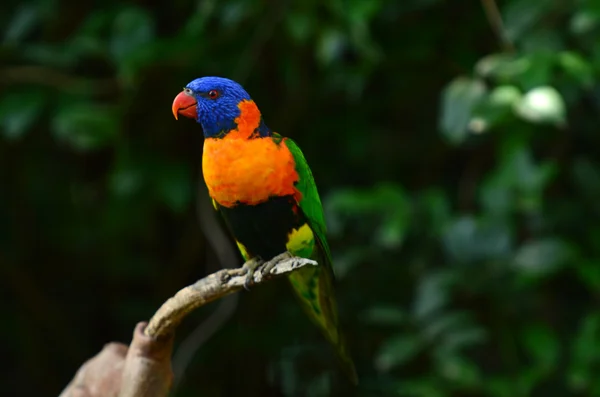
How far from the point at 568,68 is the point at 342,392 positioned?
1.80 meters

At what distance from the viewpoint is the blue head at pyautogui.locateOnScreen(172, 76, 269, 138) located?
44.5 inches

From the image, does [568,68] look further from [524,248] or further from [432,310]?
[432,310]

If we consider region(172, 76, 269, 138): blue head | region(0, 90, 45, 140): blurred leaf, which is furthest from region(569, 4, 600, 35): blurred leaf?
region(0, 90, 45, 140): blurred leaf

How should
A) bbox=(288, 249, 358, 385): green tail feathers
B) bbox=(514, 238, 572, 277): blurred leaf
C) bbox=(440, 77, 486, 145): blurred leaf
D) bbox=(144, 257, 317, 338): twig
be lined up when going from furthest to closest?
bbox=(514, 238, 572, 277): blurred leaf < bbox=(440, 77, 486, 145): blurred leaf < bbox=(288, 249, 358, 385): green tail feathers < bbox=(144, 257, 317, 338): twig

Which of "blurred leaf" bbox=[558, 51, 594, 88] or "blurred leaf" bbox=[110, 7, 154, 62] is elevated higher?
"blurred leaf" bbox=[110, 7, 154, 62]

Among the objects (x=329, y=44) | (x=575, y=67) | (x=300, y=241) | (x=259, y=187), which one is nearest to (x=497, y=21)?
(x=575, y=67)

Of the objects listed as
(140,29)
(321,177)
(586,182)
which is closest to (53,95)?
(140,29)

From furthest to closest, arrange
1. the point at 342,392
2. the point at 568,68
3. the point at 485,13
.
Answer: the point at 342,392 < the point at 485,13 < the point at 568,68

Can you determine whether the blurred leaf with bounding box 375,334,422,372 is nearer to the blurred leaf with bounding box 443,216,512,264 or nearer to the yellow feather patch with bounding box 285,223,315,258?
the blurred leaf with bounding box 443,216,512,264

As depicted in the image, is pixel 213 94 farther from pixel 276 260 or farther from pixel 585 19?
pixel 585 19

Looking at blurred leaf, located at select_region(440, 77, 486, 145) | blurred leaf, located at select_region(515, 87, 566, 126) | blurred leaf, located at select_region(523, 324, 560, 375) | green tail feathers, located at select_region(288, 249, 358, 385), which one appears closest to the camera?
green tail feathers, located at select_region(288, 249, 358, 385)

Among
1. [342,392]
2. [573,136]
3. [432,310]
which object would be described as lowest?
[342,392]

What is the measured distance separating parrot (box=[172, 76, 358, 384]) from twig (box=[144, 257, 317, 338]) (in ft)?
0.10

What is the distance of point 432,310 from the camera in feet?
8.79
